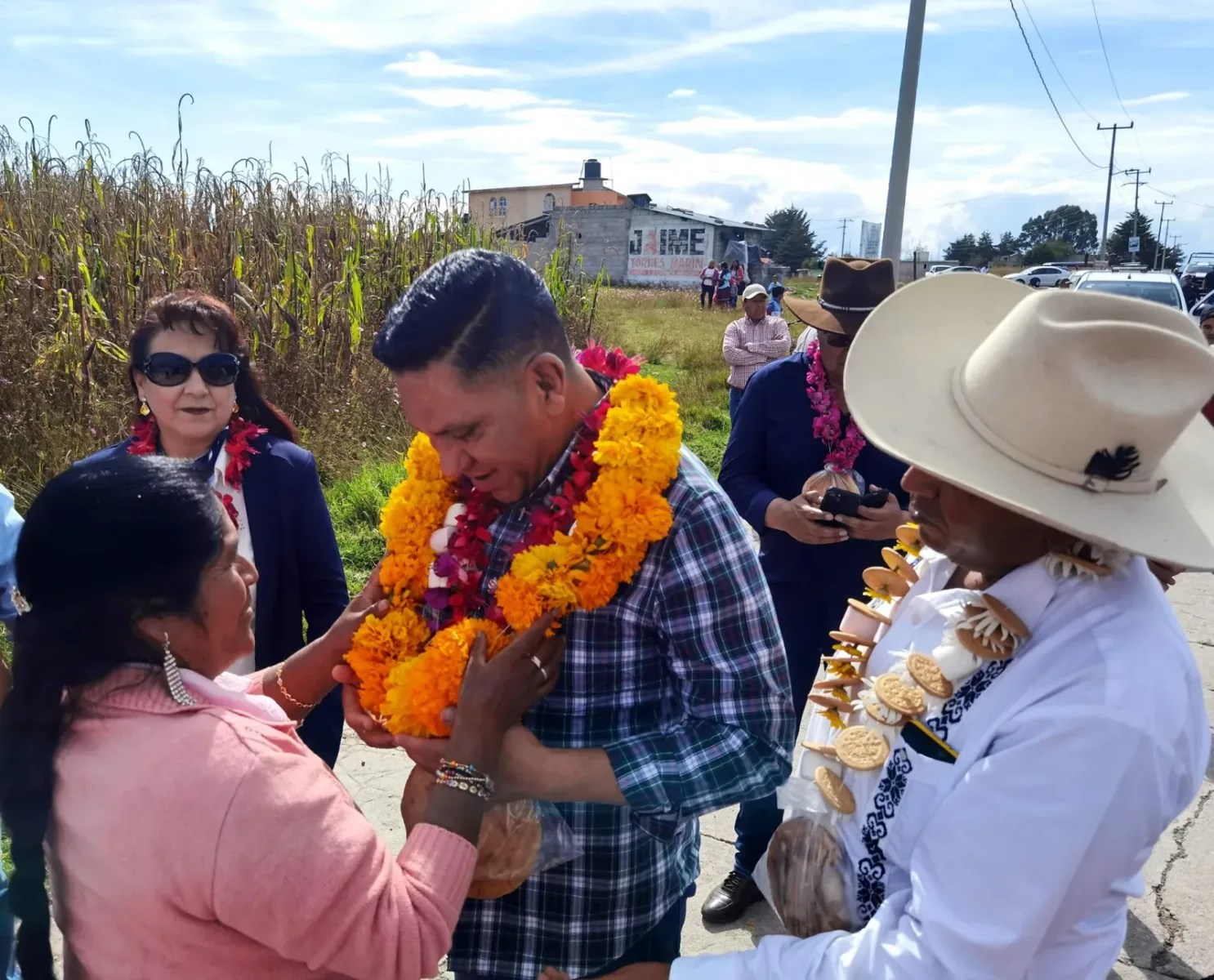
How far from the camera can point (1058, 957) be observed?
1.22m

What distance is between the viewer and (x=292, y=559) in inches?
110

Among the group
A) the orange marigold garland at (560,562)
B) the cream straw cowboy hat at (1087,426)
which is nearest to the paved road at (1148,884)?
the orange marigold garland at (560,562)

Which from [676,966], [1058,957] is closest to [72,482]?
[676,966]

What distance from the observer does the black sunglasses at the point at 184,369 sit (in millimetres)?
2768

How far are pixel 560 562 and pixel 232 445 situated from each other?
161cm

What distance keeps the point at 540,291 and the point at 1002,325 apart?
855 millimetres

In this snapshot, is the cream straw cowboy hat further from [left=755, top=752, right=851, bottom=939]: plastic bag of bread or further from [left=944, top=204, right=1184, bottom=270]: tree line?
[left=944, top=204, right=1184, bottom=270]: tree line

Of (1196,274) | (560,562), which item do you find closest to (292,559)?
(560,562)

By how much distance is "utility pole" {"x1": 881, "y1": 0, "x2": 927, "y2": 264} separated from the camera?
8312mm

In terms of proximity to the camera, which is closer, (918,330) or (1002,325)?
(1002,325)

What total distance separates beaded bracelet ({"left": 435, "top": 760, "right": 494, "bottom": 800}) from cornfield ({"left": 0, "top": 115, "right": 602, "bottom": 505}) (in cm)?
462

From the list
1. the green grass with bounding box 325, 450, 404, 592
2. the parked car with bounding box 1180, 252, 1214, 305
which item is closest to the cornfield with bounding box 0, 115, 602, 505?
the green grass with bounding box 325, 450, 404, 592

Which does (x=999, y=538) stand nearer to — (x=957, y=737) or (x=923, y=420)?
(x=923, y=420)

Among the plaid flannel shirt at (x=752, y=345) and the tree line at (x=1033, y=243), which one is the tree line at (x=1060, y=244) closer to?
the tree line at (x=1033, y=243)
